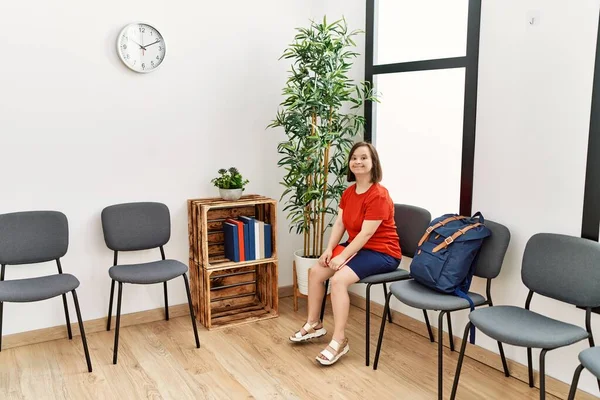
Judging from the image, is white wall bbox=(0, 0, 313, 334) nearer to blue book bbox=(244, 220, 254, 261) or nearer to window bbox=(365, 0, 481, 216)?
blue book bbox=(244, 220, 254, 261)

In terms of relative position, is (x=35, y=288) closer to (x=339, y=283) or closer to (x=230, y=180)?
(x=230, y=180)

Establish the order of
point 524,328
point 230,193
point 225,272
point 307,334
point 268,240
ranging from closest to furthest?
point 524,328
point 307,334
point 230,193
point 268,240
point 225,272

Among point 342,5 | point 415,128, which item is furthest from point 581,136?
point 342,5

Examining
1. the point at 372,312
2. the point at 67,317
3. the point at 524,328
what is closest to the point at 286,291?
the point at 372,312

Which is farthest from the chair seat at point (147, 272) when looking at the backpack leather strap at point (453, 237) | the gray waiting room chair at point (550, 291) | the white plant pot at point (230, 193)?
the gray waiting room chair at point (550, 291)

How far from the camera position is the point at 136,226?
342 centimetres

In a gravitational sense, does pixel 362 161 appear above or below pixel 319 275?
above

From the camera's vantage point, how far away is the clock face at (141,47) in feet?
11.1

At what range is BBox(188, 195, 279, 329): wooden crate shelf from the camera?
3.56 m

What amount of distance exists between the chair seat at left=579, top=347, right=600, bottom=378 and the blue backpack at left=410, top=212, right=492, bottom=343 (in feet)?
2.15

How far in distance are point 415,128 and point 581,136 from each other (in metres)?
1.16

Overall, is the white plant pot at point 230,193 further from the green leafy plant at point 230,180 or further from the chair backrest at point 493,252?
the chair backrest at point 493,252

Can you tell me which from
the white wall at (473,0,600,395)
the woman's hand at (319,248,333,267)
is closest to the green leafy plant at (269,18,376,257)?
the woman's hand at (319,248,333,267)

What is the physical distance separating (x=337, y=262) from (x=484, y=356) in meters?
0.96
